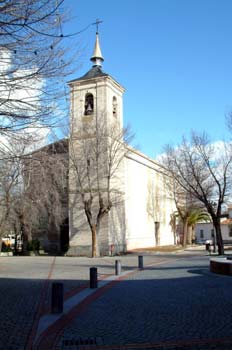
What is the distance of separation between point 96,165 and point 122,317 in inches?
996

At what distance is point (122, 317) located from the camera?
28.4ft

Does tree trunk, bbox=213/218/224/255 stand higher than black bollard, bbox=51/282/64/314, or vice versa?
tree trunk, bbox=213/218/224/255

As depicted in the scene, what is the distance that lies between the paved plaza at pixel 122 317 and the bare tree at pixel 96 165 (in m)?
18.8

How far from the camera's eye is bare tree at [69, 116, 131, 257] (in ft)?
108

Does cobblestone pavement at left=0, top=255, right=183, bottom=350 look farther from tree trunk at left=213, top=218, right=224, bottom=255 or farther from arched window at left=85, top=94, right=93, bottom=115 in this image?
arched window at left=85, top=94, right=93, bottom=115

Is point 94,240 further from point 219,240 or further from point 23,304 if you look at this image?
point 23,304

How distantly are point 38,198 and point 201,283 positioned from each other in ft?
64.4

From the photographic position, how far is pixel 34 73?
8062 millimetres

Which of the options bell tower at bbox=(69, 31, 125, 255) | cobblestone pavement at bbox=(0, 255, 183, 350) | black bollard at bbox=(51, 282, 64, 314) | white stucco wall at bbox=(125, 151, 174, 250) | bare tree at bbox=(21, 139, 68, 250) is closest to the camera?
cobblestone pavement at bbox=(0, 255, 183, 350)

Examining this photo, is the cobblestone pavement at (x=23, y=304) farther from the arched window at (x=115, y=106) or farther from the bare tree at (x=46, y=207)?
the arched window at (x=115, y=106)

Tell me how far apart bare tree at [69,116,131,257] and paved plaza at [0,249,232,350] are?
742 inches

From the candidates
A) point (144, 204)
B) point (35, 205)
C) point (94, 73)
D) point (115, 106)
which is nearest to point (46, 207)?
point (35, 205)

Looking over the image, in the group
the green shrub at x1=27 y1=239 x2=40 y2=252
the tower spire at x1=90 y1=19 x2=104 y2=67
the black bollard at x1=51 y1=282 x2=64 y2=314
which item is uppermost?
the tower spire at x1=90 y1=19 x2=104 y2=67

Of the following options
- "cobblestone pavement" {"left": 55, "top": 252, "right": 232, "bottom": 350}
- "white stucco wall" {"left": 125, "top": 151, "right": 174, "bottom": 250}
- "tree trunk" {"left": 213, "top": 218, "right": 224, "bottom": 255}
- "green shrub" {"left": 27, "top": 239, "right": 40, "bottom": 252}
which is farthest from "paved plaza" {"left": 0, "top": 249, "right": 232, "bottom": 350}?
"white stucco wall" {"left": 125, "top": 151, "right": 174, "bottom": 250}
